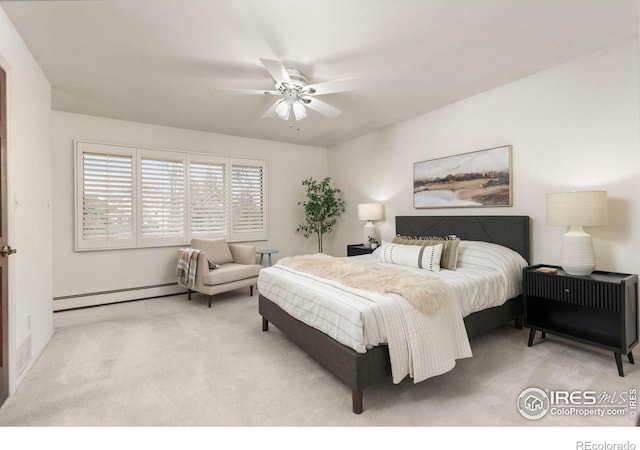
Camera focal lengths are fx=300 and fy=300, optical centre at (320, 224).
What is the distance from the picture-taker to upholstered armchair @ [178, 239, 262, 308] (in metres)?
3.87

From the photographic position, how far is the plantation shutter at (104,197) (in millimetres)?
3857

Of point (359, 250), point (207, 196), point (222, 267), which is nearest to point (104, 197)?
point (207, 196)

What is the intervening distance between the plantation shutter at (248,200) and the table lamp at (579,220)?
4055mm

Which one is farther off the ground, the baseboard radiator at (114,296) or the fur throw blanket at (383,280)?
the fur throw blanket at (383,280)

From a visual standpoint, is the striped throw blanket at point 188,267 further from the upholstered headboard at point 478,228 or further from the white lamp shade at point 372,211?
the upholstered headboard at point 478,228

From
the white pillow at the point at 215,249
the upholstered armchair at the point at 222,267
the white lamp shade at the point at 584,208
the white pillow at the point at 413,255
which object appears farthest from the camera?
the white pillow at the point at 215,249

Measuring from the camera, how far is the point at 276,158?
5371 millimetres

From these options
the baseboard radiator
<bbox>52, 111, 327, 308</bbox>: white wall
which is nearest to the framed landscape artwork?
<bbox>52, 111, 327, 308</bbox>: white wall

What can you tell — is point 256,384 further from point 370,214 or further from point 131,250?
point 131,250

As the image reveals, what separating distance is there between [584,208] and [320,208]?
367 centimetres

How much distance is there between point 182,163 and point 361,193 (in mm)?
2875

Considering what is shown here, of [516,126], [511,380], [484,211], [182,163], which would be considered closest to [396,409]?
[511,380]

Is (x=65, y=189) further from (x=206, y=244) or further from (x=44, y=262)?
(x=206, y=244)

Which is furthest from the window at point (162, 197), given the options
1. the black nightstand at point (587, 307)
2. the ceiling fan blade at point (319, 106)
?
the black nightstand at point (587, 307)
